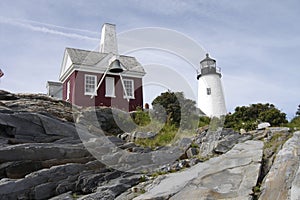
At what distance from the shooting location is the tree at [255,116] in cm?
1523

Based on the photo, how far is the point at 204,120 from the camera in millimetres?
17000

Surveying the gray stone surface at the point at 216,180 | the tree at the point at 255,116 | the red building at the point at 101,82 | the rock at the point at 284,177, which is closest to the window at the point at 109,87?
the red building at the point at 101,82

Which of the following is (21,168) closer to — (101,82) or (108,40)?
(101,82)

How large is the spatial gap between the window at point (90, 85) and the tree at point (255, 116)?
8.74 metres

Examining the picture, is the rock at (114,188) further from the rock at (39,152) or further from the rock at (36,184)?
the rock at (39,152)

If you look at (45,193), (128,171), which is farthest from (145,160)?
(45,193)

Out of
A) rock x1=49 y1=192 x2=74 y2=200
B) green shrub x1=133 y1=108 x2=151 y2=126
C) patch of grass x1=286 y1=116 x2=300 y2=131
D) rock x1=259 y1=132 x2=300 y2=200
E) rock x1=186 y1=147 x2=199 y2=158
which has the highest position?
green shrub x1=133 y1=108 x2=151 y2=126

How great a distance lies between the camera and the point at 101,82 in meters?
21.7

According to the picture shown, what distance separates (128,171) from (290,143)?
3.88 m

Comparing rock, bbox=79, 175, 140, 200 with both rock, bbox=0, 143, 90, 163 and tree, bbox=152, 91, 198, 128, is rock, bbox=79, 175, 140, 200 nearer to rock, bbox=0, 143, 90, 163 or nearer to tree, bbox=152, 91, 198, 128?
rock, bbox=0, 143, 90, 163

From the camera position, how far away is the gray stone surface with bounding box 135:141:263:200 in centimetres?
579

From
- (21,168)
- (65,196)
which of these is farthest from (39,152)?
(65,196)

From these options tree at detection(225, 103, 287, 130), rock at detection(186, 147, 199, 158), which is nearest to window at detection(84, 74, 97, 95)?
tree at detection(225, 103, 287, 130)

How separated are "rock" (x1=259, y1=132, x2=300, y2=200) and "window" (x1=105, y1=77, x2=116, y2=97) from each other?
1541cm
